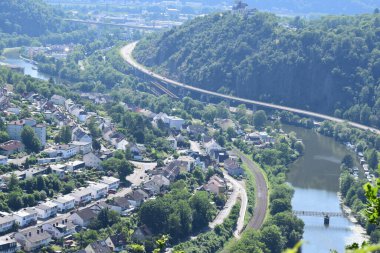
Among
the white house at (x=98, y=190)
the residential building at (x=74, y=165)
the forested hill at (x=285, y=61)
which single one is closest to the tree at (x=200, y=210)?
the white house at (x=98, y=190)

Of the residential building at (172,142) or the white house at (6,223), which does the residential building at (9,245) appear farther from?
the residential building at (172,142)

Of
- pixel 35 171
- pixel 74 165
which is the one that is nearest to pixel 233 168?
pixel 74 165

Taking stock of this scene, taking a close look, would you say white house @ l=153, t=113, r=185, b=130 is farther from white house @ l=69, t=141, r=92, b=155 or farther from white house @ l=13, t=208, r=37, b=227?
white house @ l=13, t=208, r=37, b=227

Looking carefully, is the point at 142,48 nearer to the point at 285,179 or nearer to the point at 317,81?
the point at 317,81

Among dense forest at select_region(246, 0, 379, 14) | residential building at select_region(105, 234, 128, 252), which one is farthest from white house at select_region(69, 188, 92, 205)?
dense forest at select_region(246, 0, 379, 14)

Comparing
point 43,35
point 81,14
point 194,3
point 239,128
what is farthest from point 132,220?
point 194,3

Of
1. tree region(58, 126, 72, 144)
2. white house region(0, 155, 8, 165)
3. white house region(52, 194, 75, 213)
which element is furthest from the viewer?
tree region(58, 126, 72, 144)

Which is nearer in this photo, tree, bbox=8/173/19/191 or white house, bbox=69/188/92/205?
tree, bbox=8/173/19/191
